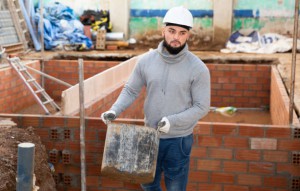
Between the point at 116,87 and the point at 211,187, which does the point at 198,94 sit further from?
the point at 116,87

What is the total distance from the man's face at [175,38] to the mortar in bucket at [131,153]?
524mm

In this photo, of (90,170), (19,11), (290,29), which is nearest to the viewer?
(90,170)

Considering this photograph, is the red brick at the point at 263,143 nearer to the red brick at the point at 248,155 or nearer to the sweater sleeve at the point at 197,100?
the red brick at the point at 248,155

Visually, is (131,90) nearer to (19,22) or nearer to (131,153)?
(131,153)

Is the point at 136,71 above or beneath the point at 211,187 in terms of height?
above

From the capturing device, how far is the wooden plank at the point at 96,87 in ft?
15.0

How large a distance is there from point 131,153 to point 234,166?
4.41 feet

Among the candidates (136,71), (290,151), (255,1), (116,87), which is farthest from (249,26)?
(136,71)

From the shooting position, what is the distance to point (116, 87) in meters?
6.32

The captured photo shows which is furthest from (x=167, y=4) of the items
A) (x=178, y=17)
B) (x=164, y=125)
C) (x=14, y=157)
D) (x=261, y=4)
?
(x=164, y=125)

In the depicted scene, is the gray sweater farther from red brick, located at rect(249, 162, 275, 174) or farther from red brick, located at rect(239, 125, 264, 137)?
red brick, located at rect(249, 162, 275, 174)

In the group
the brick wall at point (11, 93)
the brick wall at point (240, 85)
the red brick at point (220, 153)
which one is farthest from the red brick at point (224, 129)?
the brick wall at point (240, 85)

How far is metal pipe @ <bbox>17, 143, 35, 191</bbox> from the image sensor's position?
1906mm

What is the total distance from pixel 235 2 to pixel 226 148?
27.2 ft
